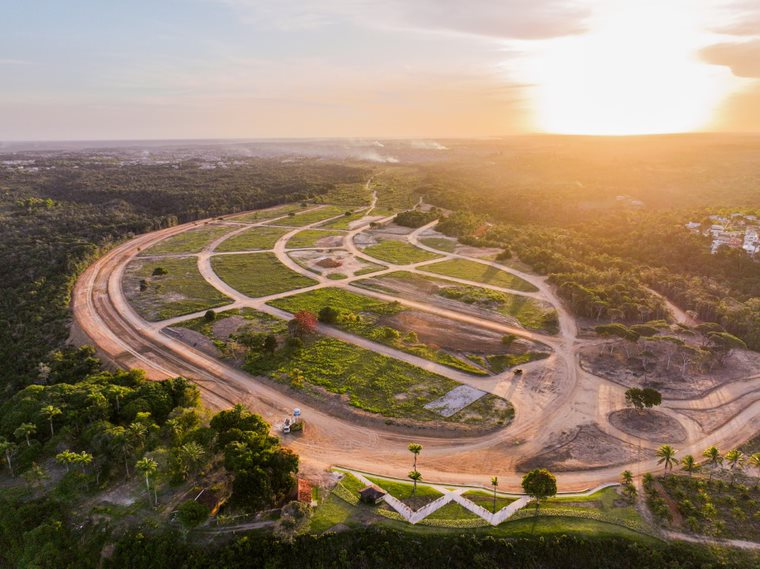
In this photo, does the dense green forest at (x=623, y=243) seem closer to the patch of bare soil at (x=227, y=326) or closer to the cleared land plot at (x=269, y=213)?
the cleared land plot at (x=269, y=213)

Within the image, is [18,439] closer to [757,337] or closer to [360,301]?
[360,301]

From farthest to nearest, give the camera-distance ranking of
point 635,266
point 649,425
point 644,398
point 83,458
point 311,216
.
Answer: point 311,216
point 635,266
point 644,398
point 649,425
point 83,458

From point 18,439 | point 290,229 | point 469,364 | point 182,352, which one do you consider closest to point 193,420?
point 18,439

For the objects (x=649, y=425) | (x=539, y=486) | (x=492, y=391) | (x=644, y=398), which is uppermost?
(x=539, y=486)

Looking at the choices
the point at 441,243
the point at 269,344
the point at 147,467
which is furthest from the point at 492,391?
the point at 441,243

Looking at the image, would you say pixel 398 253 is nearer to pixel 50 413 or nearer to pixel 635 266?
pixel 635 266

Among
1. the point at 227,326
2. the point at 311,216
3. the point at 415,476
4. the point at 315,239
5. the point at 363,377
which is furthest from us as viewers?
the point at 311,216

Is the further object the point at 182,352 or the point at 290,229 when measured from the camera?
the point at 290,229
